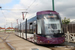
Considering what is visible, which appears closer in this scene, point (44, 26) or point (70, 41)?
point (44, 26)

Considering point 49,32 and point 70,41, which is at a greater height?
point 49,32

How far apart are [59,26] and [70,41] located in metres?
4.26

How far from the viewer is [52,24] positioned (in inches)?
535

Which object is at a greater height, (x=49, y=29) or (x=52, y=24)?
(x=52, y=24)

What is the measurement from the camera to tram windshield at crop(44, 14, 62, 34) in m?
13.5

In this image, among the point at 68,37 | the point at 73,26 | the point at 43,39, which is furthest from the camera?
the point at 73,26

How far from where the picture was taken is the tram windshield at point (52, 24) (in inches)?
532

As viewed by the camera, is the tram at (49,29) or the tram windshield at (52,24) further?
the tram windshield at (52,24)

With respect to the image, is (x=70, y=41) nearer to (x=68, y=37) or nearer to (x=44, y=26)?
(x=68, y=37)

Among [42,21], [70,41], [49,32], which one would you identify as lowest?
[70,41]

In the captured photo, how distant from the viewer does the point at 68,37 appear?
1719 centimetres

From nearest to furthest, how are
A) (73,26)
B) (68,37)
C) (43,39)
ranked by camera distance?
1. (43,39)
2. (68,37)
3. (73,26)

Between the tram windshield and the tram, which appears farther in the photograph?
the tram windshield

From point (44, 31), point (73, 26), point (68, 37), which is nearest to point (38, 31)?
point (44, 31)
